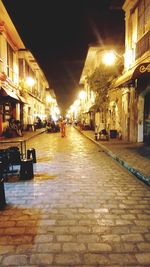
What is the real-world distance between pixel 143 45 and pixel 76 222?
1244cm

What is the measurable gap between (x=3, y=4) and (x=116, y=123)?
11.7m

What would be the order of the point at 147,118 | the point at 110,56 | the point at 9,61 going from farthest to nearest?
the point at 9,61, the point at 110,56, the point at 147,118

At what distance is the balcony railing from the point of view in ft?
46.2

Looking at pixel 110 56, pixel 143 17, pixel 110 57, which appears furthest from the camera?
pixel 110 57

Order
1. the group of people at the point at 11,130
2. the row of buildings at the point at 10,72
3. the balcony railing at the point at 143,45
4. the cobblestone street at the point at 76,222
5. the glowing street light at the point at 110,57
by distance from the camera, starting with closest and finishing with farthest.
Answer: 1. the cobblestone street at the point at 76,222
2. the balcony railing at the point at 143,45
3. the glowing street light at the point at 110,57
4. the row of buildings at the point at 10,72
5. the group of people at the point at 11,130

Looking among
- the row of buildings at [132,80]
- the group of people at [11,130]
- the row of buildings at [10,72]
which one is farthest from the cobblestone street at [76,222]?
the group of people at [11,130]

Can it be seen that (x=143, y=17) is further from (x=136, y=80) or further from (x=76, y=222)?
(x=76, y=222)

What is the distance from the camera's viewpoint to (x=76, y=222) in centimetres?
471

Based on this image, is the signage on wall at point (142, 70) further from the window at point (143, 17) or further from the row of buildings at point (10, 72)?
the row of buildings at point (10, 72)

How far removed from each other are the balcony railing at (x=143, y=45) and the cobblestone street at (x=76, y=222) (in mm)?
8687

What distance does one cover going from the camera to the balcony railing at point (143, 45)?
14.1 m

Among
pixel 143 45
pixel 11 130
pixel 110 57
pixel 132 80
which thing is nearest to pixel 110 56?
pixel 110 57

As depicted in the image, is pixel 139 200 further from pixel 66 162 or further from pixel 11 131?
pixel 11 131

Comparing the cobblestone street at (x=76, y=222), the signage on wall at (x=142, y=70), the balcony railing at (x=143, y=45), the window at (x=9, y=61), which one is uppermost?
the window at (x=9, y=61)
